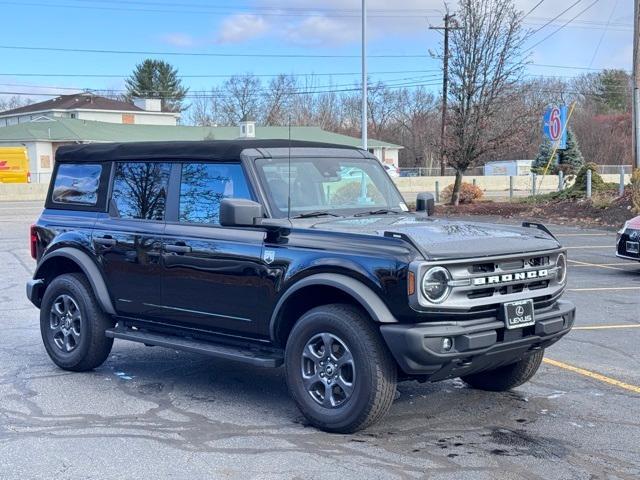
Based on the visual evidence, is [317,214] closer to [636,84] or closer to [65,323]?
[65,323]

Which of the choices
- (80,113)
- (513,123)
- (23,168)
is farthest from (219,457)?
(80,113)

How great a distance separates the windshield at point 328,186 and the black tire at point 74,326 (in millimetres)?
2060

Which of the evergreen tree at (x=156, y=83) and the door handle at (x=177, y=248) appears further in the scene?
the evergreen tree at (x=156, y=83)

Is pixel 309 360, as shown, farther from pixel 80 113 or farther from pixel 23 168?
pixel 80 113

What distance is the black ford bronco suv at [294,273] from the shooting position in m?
5.19

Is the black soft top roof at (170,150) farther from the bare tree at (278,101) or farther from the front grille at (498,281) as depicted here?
the bare tree at (278,101)

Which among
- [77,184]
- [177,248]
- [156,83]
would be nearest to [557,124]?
[77,184]

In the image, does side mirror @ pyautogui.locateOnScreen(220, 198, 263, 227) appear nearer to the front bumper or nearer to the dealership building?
the front bumper

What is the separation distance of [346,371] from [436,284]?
0.89 m

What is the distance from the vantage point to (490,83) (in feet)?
101

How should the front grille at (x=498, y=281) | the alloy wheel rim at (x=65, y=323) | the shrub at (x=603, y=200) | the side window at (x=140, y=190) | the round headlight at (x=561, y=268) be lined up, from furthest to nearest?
the shrub at (x=603, y=200)
the alloy wheel rim at (x=65, y=323)
the side window at (x=140, y=190)
the round headlight at (x=561, y=268)
the front grille at (x=498, y=281)

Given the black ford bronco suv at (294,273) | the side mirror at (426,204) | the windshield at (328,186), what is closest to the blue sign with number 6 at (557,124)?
the side mirror at (426,204)

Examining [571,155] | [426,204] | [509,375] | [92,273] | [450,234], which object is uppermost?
[571,155]

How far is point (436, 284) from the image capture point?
16.7ft
